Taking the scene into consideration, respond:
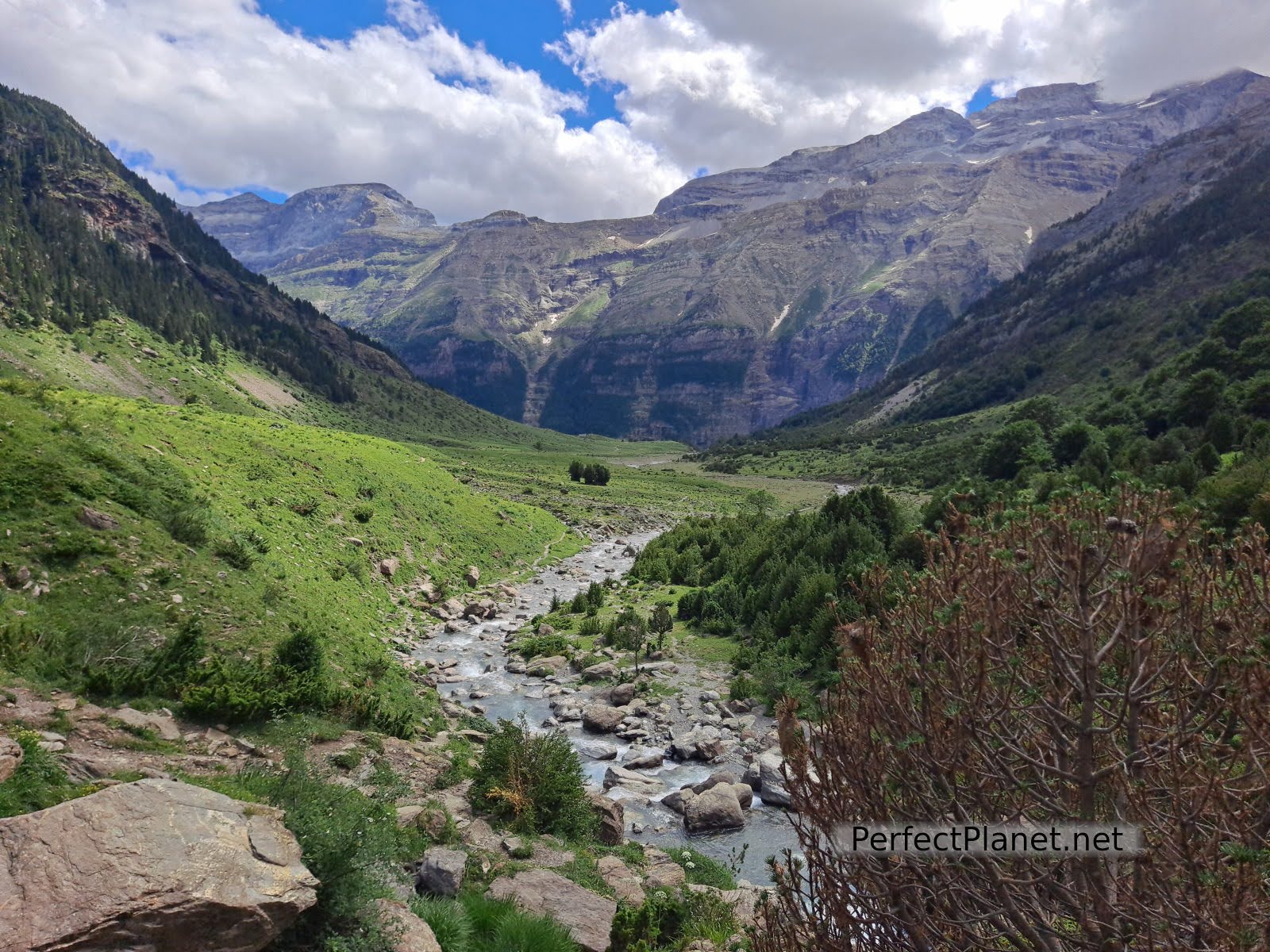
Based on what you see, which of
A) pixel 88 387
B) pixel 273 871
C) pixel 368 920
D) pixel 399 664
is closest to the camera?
pixel 273 871

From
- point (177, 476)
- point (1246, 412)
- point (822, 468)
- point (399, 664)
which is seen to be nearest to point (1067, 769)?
point (399, 664)

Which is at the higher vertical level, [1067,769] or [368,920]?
[1067,769]

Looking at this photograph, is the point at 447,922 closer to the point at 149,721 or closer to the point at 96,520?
the point at 149,721

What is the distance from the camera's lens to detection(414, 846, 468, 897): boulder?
29.9ft

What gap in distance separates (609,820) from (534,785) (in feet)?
5.37

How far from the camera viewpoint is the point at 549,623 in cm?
2953

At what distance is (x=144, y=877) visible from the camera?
18.6ft

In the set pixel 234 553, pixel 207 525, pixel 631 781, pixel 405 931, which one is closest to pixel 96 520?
pixel 207 525

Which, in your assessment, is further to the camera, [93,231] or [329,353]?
[329,353]

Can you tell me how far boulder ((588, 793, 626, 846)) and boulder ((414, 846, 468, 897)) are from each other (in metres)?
3.49

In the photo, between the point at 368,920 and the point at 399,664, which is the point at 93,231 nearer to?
the point at 399,664

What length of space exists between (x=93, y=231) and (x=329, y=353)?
47363 mm

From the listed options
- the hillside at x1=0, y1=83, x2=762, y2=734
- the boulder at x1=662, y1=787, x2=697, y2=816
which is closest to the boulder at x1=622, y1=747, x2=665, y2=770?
the boulder at x1=662, y1=787, x2=697, y2=816

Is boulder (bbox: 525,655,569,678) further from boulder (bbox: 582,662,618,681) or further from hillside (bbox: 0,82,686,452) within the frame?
hillside (bbox: 0,82,686,452)
